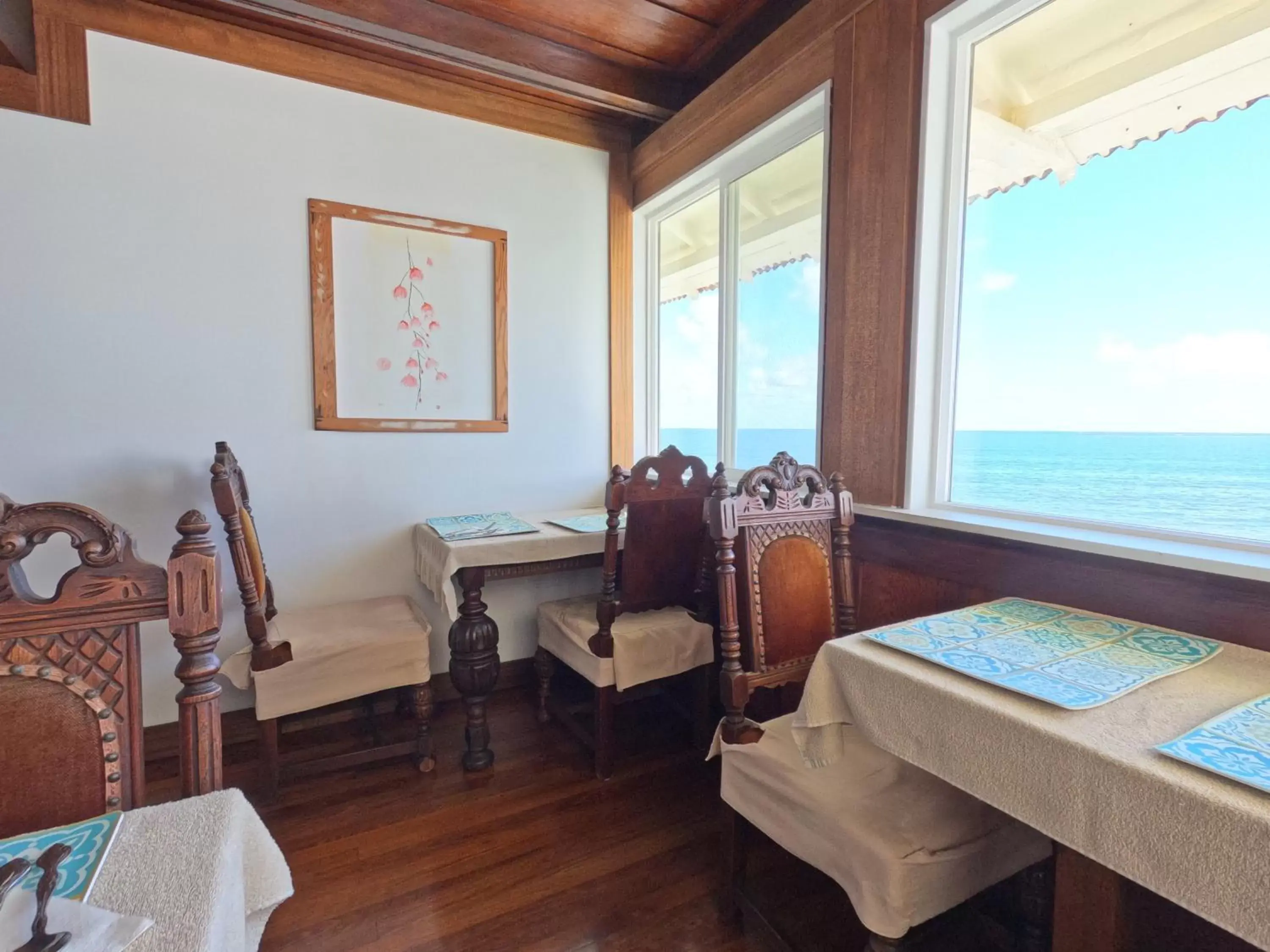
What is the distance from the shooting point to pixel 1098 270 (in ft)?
4.78

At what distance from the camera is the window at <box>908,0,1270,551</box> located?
124 cm

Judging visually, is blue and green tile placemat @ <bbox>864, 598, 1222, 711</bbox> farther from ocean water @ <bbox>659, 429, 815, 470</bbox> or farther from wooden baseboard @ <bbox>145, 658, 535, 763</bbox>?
wooden baseboard @ <bbox>145, 658, 535, 763</bbox>

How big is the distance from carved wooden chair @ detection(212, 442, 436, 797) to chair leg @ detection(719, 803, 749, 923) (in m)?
1.10

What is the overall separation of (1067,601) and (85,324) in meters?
3.02

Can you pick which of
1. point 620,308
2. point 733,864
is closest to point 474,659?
point 733,864

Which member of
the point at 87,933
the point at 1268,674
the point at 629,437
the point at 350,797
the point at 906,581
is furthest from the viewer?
the point at 629,437

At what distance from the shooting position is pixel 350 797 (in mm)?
1946

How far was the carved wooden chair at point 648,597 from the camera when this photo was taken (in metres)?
1.96

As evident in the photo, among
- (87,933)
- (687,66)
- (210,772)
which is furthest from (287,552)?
(687,66)

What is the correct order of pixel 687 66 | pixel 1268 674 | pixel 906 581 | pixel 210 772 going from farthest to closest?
pixel 687 66, pixel 906 581, pixel 1268 674, pixel 210 772

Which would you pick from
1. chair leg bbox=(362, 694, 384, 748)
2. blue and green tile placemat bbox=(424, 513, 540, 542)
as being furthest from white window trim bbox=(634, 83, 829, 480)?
chair leg bbox=(362, 694, 384, 748)

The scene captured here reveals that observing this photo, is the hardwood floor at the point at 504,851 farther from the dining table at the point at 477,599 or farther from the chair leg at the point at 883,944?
the chair leg at the point at 883,944

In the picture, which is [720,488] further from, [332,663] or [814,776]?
[332,663]

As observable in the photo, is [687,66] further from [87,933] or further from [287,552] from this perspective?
[87,933]
